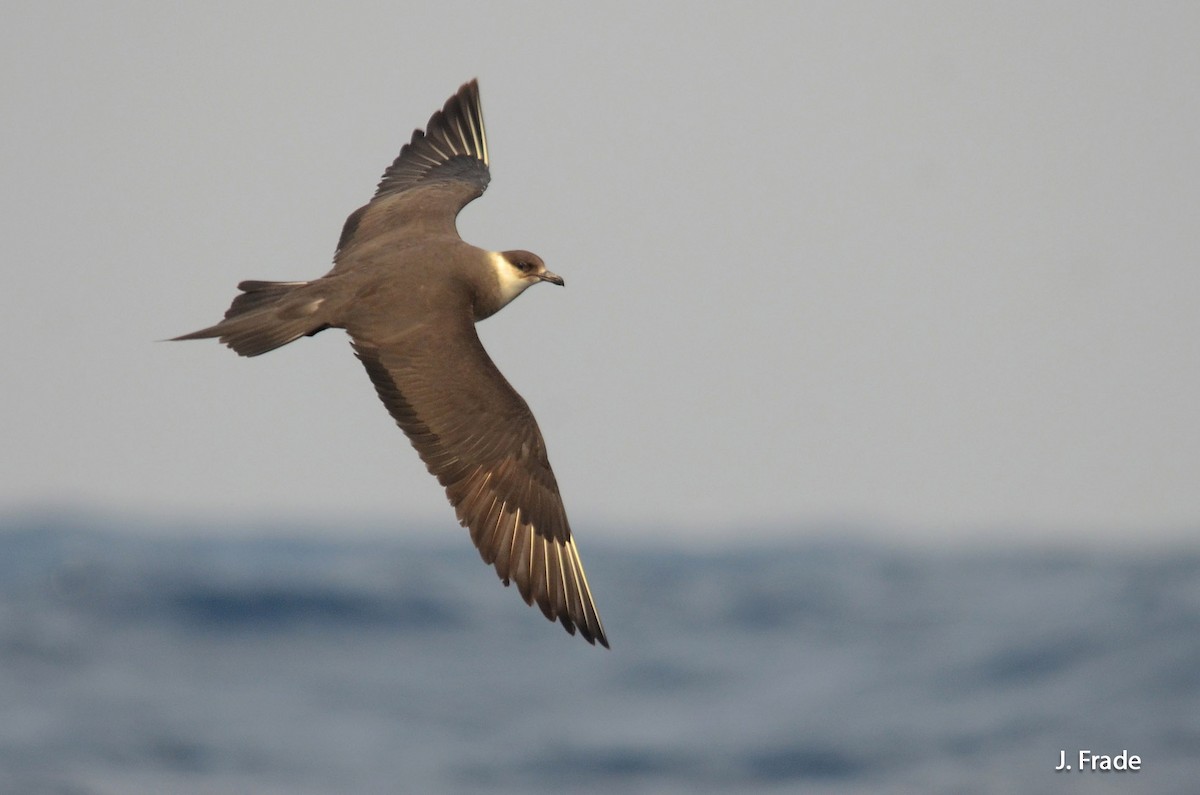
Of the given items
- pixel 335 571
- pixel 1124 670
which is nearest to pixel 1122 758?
pixel 1124 670

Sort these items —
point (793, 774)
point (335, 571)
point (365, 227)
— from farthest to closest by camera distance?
point (335, 571), point (793, 774), point (365, 227)

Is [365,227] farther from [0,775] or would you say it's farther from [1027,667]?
[1027,667]

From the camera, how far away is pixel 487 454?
28.8ft

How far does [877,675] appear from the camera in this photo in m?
33.1

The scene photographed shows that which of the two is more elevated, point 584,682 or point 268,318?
point 584,682

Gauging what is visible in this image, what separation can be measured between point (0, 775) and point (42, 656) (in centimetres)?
1063

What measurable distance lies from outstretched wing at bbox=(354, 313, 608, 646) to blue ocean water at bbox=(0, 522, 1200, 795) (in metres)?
14.6

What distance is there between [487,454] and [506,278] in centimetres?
125

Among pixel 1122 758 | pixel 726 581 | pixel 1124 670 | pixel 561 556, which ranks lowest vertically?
pixel 561 556

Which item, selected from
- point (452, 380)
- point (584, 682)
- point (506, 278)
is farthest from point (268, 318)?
point (584, 682)

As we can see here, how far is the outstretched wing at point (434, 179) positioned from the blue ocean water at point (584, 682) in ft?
46.6

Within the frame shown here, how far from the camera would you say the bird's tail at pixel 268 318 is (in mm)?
8539
